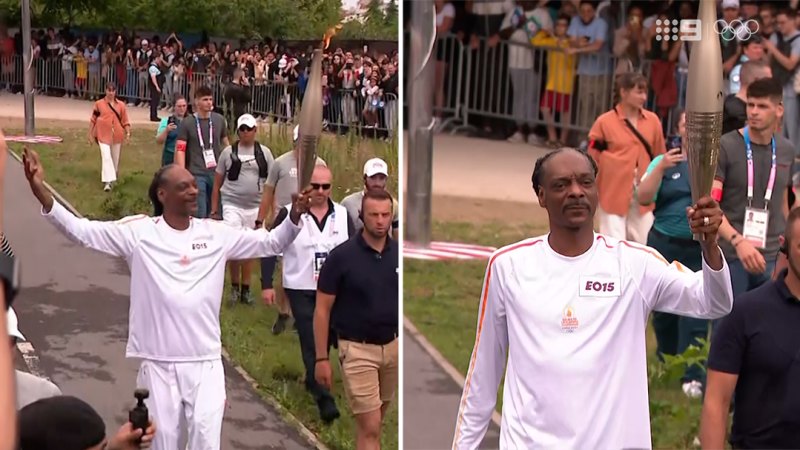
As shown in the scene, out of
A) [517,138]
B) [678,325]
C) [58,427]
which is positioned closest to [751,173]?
[678,325]

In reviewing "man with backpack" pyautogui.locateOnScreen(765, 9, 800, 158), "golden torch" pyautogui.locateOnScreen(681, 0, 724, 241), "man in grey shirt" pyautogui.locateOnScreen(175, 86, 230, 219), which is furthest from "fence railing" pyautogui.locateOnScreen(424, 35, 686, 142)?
"golden torch" pyautogui.locateOnScreen(681, 0, 724, 241)

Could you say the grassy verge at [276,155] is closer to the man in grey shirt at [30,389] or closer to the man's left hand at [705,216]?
the man in grey shirt at [30,389]

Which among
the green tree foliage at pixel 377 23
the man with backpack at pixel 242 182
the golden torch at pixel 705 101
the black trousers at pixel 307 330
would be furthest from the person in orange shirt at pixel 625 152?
the golden torch at pixel 705 101

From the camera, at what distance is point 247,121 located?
4.41 metres

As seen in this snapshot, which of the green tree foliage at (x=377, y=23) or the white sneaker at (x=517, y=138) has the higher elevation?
the green tree foliage at (x=377, y=23)

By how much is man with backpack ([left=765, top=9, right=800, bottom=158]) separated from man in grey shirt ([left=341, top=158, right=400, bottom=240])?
202 inches

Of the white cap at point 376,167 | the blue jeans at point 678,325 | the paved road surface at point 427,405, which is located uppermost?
the white cap at point 376,167

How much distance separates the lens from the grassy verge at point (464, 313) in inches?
238

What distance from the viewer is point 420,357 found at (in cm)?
736

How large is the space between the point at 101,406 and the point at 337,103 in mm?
1356

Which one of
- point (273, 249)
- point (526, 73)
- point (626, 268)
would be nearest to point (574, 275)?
point (626, 268)

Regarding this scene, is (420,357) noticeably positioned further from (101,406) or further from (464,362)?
(101,406)

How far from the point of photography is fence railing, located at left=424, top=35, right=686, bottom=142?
10.1m

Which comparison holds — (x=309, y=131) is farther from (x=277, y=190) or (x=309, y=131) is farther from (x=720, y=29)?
(x=720, y=29)
